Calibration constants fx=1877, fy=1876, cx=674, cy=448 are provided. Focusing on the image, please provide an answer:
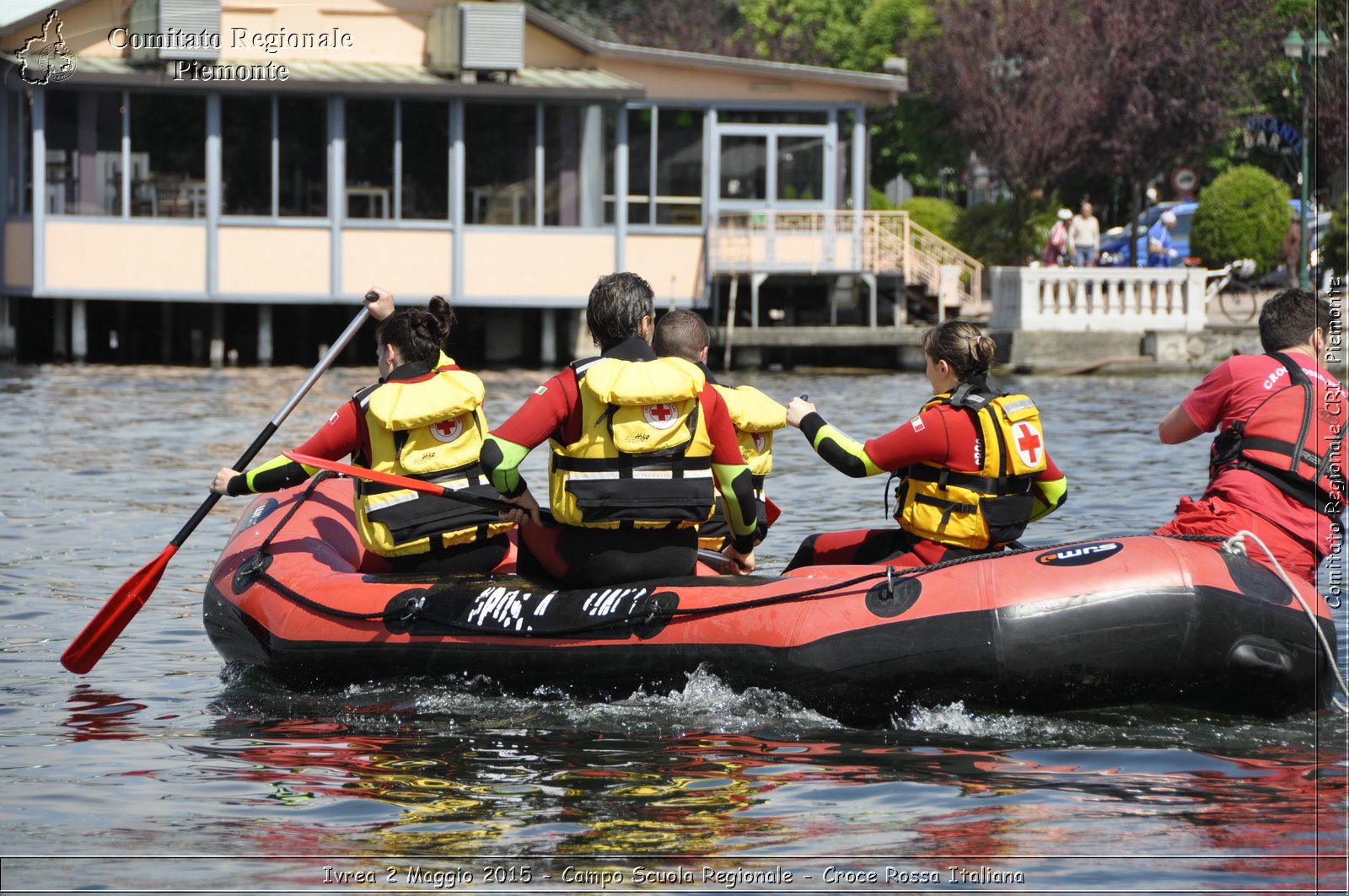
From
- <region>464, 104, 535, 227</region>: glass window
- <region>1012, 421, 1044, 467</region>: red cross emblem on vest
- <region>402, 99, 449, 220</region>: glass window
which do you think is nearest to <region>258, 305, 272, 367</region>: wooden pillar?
<region>402, 99, 449, 220</region>: glass window

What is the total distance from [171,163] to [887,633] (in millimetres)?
21616

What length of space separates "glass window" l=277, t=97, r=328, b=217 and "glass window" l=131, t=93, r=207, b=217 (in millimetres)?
1082

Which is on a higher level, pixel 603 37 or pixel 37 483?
pixel 603 37

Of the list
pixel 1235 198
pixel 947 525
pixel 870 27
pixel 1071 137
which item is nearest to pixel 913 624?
pixel 947 525

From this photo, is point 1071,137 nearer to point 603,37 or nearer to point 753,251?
point 753,251

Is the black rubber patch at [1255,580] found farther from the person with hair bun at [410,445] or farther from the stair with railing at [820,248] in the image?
the stair with railing at [820,248]

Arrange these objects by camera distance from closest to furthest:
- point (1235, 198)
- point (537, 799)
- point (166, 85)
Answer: point (537, 799)
point (166, 85)
point (1235, 198)

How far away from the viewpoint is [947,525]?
7367 millimetres

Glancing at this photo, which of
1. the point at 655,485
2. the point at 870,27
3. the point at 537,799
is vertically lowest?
the point at 537,799

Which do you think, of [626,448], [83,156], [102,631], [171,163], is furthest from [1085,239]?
[626,448]

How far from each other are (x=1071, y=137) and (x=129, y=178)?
1637 centimetres

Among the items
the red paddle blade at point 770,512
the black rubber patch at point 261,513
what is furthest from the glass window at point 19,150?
the red paddle blade at point 770,512

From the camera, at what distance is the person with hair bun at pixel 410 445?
298 inches

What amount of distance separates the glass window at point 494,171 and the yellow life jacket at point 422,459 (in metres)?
19.3
